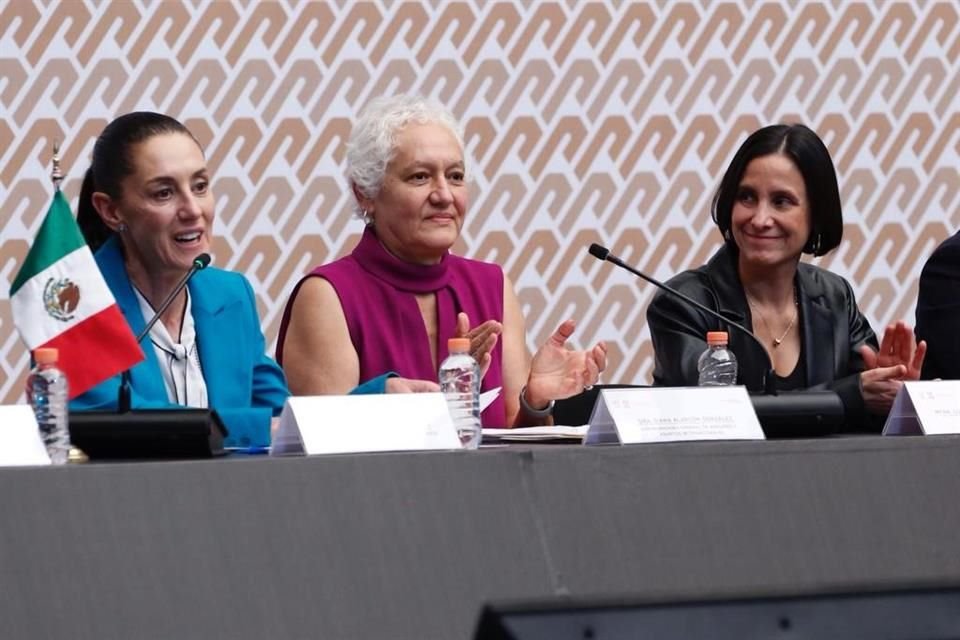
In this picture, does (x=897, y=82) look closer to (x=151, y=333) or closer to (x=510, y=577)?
(x=151, y=333)

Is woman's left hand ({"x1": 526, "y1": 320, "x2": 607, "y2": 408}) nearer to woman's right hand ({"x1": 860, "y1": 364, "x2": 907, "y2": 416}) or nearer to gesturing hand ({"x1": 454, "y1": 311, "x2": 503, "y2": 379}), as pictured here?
gesturing hand ({"x1": 454, "y1": 311, "x2": 503, "y2": 379})

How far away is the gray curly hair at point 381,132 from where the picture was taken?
2.68 m

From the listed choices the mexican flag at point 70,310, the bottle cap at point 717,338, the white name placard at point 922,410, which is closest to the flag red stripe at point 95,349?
the mexican flag at point 70,310

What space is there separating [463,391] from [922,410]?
56 cm

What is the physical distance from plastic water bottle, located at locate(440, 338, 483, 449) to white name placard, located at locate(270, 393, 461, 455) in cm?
12

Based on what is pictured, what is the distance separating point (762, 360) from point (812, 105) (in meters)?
1.48

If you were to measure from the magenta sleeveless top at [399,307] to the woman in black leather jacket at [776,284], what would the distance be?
0.32 meters

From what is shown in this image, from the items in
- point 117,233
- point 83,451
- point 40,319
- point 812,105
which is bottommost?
point 83,451

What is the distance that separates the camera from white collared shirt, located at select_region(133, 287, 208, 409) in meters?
2.37

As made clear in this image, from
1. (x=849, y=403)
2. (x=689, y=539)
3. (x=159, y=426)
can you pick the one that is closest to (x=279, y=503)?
(x=159, y=426)

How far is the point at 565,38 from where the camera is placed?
12.6 ft

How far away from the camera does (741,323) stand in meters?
2.74

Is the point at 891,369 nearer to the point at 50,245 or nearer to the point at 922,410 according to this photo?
the point at 922,410

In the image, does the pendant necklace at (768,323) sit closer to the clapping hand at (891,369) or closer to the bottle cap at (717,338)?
the clapping hand at (891,369)
